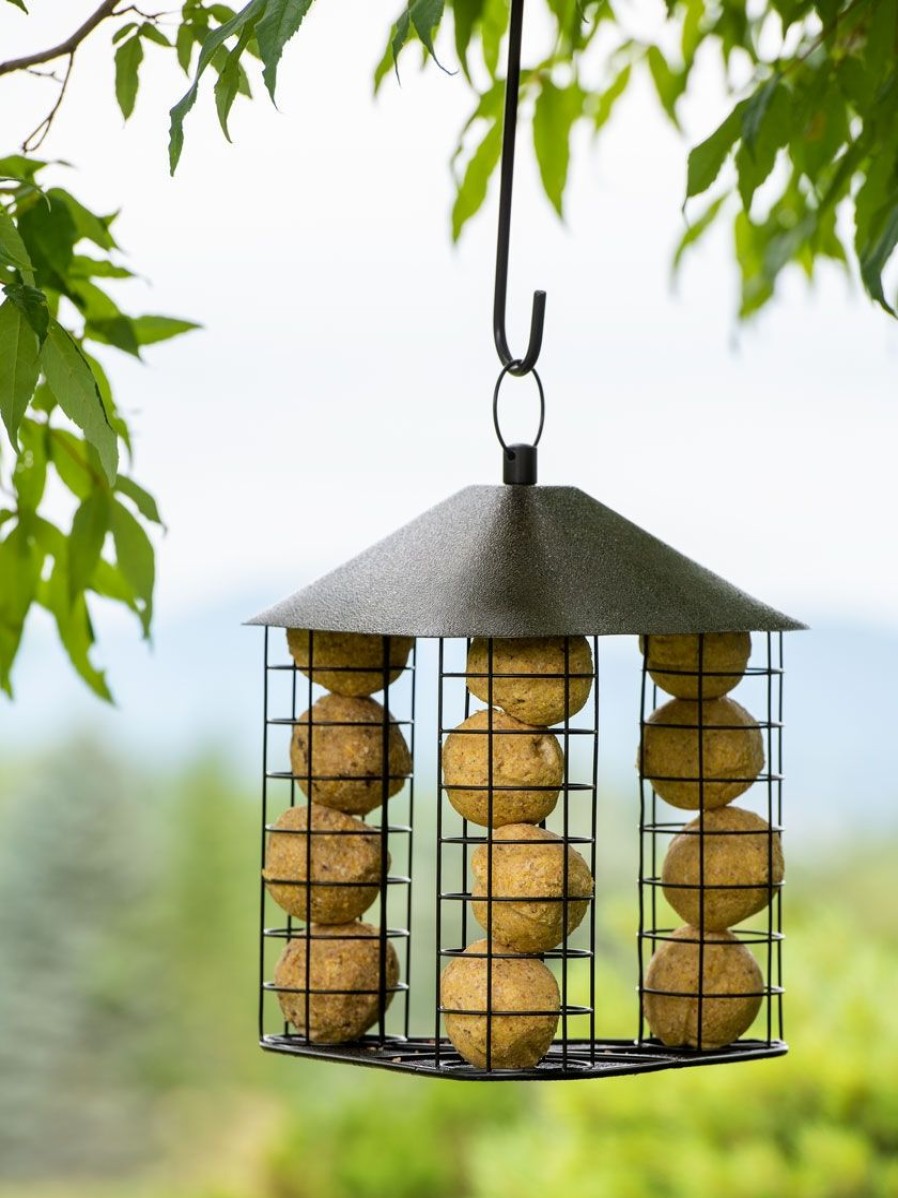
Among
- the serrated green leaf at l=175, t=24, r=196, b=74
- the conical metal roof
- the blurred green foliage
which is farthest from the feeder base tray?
the blurred green foliage

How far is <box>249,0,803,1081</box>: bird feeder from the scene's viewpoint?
107 centimetres

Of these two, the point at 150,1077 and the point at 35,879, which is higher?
the point at 35,879

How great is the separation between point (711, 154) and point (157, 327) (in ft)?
1.60

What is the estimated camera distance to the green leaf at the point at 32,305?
0.84 meters

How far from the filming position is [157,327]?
139 centimetres

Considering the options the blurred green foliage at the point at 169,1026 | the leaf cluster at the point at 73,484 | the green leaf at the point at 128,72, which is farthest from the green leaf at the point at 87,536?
the blurred green foliage at the point at 169,1026

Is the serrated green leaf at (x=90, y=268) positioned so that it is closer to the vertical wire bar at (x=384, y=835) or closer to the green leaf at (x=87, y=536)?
the green leaf at (x=87, y=536)

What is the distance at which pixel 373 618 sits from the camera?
3.47ft

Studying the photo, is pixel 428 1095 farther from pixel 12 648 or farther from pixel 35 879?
pixel 12 648

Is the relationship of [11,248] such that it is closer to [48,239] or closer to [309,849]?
[48,239]

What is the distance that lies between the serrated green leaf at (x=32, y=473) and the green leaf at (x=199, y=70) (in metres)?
0.49

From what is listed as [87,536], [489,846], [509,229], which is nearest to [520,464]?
[509,229]

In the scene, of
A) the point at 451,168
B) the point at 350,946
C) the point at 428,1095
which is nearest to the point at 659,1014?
the point at 350,946

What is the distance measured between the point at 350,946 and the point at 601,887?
509 centimetres
